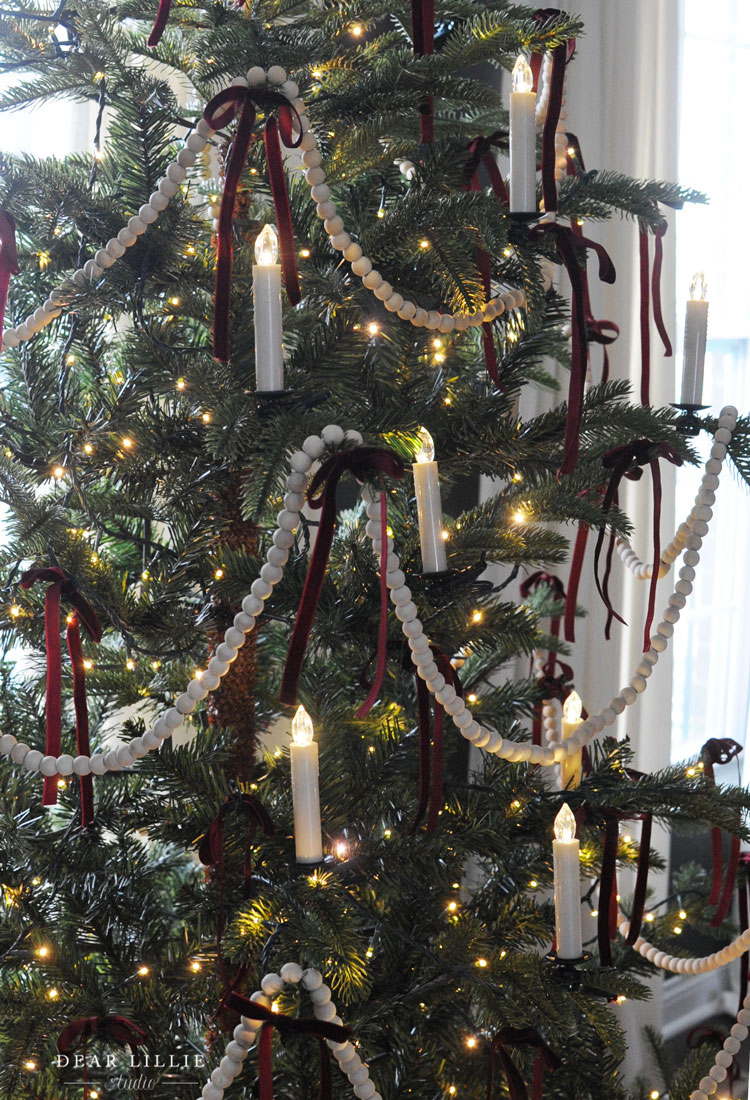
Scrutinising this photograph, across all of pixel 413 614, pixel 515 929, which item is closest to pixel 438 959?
pixel 515 929

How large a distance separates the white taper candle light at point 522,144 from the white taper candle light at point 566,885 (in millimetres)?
474

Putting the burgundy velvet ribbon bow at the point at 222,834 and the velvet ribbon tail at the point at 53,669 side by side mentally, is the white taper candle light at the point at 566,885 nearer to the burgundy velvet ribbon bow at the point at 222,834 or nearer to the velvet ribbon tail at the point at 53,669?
the burgundy velvet ribbon bow at the point at 222,834

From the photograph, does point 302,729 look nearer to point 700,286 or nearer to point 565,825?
point 565,825

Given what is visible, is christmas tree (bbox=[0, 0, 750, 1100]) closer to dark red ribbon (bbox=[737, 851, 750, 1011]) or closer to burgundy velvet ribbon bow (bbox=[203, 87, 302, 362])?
burgundy velvet ribbon bow (bbox=[203, 87, 302, 362])

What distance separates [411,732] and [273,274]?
449 mm

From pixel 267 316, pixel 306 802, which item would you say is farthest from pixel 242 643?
pixel 267 316

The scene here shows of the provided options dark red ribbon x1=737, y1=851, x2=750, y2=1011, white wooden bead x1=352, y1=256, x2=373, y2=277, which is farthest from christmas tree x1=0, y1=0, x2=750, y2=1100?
dark red ribbon x1=737, y1=851, x2=750, y2=1011

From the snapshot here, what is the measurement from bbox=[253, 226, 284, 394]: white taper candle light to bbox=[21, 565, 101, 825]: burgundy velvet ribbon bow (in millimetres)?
195

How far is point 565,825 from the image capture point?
803mm

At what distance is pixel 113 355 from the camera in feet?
3.50

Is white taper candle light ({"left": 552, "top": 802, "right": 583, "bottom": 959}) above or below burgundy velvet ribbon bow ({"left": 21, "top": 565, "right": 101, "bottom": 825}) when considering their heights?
below

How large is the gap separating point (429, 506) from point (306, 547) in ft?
0.55

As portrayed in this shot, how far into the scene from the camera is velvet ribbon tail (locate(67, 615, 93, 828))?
73 centimetres

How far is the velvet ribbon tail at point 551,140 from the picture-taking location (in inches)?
30.9
